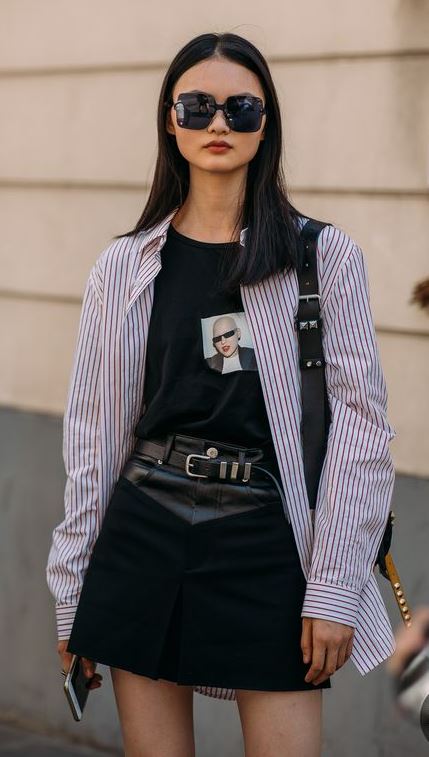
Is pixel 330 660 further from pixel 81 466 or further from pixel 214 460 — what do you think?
pixel 81 466

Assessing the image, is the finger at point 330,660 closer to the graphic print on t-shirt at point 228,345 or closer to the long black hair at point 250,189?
the graphic print on t-shirt at point 228,345

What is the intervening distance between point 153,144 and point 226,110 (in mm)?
2126

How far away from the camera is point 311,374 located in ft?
8.91

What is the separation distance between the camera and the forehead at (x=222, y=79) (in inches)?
110

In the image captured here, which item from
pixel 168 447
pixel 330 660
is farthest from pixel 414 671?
pixel 168 447

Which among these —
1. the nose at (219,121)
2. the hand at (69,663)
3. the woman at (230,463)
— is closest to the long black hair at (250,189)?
the woman at (230,463)

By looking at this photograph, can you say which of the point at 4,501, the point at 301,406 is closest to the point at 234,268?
the point at 301,406

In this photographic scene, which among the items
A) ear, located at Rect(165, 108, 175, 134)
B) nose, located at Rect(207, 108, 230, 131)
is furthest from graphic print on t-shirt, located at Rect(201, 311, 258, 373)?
ear, located at Rect(165, 108, 175, 134)

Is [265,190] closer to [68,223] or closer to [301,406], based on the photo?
[301,406]

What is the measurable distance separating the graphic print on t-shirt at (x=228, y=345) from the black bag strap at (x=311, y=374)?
111 mm

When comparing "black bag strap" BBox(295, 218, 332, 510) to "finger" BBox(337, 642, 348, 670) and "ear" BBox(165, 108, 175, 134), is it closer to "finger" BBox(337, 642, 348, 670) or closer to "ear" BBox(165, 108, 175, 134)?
"finger" BBox(337, 642, 348, 670)

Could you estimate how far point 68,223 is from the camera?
5.12m

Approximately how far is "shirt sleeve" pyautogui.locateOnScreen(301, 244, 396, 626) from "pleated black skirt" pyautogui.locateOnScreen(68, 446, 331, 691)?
0.27 ft

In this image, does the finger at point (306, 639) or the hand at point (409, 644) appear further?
the finger at point (306, 639)
